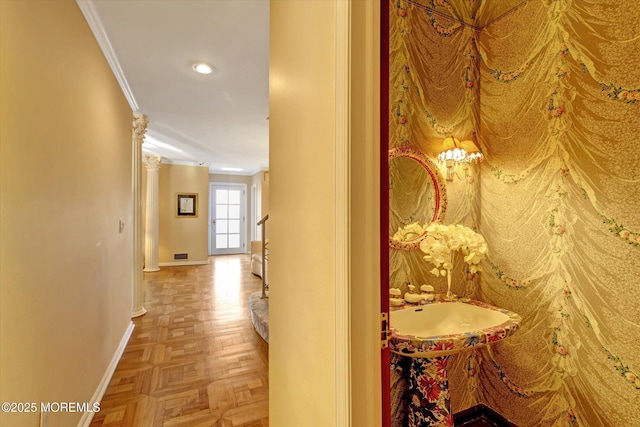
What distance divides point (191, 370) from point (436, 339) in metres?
2.07

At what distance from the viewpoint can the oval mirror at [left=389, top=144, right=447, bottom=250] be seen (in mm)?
1543

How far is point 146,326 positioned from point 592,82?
414cm

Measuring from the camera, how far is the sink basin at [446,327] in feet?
3.48

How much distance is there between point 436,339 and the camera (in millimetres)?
1074

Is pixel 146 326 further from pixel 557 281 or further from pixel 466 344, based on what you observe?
pixel 557 281

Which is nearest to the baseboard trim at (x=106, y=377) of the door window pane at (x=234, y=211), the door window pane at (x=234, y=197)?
the door window pane at (x=234, y=211)

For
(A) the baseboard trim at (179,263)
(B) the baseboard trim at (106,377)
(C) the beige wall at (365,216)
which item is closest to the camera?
(C) the beige wall at (365,216)

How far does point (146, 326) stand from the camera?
3.09m

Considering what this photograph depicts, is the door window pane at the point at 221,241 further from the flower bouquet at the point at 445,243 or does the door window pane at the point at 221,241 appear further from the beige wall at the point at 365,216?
the beige wall at the point at 365,216

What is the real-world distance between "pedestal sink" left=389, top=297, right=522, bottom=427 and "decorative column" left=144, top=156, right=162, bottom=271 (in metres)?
6.06

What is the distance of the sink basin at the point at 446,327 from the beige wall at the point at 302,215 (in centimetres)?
39

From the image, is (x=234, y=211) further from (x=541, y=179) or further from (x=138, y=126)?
(x=541, y=179)

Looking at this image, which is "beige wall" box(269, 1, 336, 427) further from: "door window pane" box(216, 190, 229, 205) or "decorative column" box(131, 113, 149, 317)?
"door window pane" box(216, 190, 229, 205)

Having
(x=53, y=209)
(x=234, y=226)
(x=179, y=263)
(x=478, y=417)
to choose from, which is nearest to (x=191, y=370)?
(x=53, y=209)
